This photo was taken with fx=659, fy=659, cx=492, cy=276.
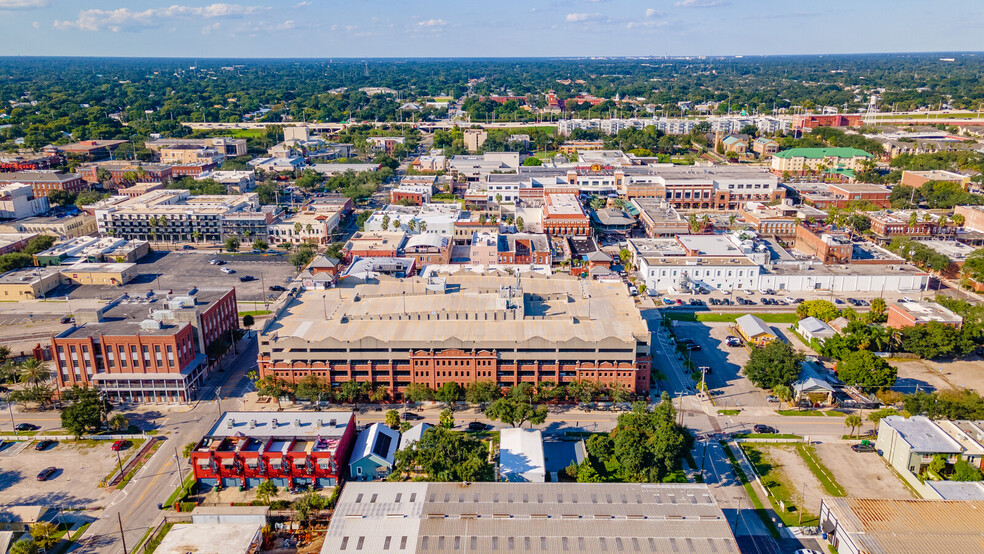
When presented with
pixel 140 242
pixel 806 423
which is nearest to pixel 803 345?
pixel 806 423

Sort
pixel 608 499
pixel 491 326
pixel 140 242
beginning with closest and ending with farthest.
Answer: pixel 608 499 → pixel 491 326 → pixel 140 242

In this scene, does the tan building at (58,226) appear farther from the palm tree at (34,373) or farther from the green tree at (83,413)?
the green tree at (83,413)

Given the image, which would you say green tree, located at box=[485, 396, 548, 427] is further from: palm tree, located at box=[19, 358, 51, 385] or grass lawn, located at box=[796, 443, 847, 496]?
palm tree, located at box=[19, 358, 51, 385]

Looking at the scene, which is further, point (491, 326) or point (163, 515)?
point (491, 326)

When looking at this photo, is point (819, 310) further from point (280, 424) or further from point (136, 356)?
point (136, 356)

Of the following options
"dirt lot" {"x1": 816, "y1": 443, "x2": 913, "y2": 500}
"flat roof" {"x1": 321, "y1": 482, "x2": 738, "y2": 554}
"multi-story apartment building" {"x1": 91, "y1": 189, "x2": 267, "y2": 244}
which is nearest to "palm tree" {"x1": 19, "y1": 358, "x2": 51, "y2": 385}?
"flat roof" {"x1": 321, "y1": 482, "x2": 738, "y2": 554}

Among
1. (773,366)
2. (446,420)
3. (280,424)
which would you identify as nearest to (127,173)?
(280,424)

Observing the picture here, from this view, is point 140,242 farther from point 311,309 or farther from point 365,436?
point 365,436
